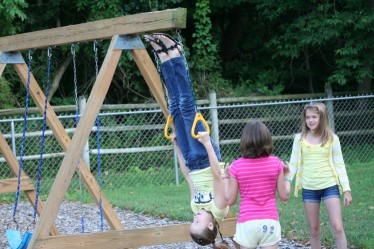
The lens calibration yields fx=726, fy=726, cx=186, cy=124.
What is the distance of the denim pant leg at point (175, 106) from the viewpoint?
5.31 metres

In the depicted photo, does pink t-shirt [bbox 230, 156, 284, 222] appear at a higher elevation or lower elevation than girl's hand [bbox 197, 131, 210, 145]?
lower

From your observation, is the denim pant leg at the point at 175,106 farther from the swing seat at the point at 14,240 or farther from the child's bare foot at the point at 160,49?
the swing seat at the point at 14,240

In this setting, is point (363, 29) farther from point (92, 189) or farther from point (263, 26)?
point (92, 189)

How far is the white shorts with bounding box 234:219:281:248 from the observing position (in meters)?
4.76

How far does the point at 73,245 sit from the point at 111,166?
8.62m

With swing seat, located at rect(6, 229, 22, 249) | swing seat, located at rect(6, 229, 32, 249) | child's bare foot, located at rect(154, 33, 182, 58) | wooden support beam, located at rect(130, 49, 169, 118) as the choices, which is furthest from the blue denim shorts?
swing seat, located at rect(6, 229, 22, 249)

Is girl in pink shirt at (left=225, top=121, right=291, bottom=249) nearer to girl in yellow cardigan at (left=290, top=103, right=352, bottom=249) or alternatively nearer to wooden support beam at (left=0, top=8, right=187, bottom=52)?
wooden support beam at (left=0, top=8, right=187, bottom=52)

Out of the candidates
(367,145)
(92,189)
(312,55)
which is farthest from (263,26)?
(92,189)

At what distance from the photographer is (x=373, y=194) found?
10555 millimetres

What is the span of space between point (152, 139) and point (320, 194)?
8.84 meters

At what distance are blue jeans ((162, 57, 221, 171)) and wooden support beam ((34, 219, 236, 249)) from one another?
27.5 inches

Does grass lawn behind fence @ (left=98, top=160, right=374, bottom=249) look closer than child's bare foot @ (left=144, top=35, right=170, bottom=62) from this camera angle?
No

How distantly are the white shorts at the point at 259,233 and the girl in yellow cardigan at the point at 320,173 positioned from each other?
1171 mm

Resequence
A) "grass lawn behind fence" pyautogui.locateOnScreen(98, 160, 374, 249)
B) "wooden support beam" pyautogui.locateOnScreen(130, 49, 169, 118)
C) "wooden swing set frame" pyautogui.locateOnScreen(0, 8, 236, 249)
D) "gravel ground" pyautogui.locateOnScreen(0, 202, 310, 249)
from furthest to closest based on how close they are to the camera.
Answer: "gravel ground" pyautogui.locateOnScreen(0, 202, 310, 249), "grass lawn behind fence" pyautogui.locateOnScreen(98, 160, 374, 249), "wooden support beam" pyautogui.locateOnScreen(130, 49, 169, 118), "wooden swing set frame" pyautogui.locateOnScreen(0, 8, 236, 249)
